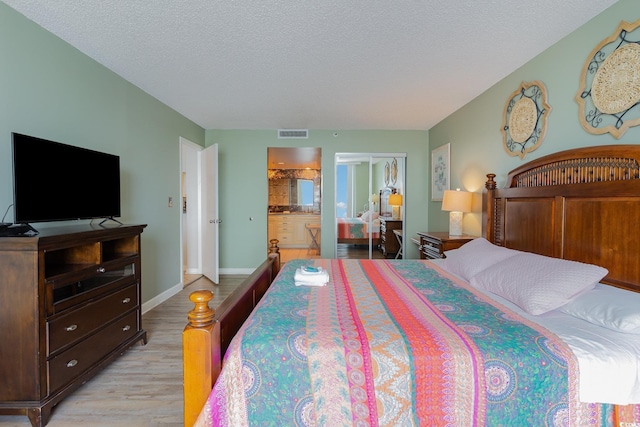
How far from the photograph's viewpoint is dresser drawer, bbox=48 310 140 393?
5.80ft

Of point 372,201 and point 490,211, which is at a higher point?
point 372,201

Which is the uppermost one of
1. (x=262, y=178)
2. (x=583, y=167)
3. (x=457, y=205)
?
(x=262, y=178)

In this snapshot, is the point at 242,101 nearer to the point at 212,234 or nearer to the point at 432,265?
the point at 212,234

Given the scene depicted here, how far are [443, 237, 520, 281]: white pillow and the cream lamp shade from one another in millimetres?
971

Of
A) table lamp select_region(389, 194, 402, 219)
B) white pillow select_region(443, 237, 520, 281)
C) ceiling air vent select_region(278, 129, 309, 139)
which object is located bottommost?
white pillow select_region(443, 237, 520, 281)

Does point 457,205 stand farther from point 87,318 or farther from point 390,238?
point 87,318

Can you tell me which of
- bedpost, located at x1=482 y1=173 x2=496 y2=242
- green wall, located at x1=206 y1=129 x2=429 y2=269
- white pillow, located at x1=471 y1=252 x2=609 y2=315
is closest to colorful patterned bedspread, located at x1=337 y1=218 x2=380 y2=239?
green wall, located at x1=206 y1=129 x2=429 y2=269

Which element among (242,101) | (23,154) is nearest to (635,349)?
(23,154)

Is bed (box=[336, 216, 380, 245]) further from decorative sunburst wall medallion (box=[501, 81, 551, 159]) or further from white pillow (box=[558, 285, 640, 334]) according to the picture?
white pillow (box=[558, 285, 640, 334])

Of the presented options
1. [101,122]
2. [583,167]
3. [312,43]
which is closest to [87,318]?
[101,122]

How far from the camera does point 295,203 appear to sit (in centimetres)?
841

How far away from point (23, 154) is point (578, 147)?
3.57m

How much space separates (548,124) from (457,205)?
125cm

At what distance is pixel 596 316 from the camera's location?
4.50 ft
